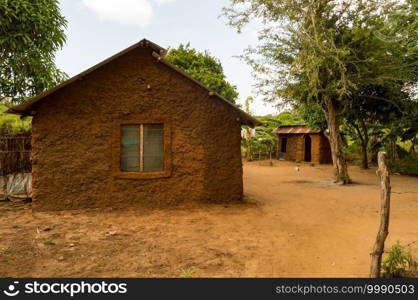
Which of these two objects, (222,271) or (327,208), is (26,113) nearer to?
(222,271)

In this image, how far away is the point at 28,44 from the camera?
11.7 meters

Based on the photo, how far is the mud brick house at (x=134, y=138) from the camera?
7590 mm

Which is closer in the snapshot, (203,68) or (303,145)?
(303,145)

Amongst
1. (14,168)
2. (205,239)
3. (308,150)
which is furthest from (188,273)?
(308,150)

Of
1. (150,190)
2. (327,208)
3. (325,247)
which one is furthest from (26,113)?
(327,208)

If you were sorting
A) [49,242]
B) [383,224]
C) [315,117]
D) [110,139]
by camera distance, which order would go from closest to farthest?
[383,224], [49,242], [110,139], [315,117]

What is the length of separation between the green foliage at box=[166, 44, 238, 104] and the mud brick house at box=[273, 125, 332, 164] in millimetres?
6701

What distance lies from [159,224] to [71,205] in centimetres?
268

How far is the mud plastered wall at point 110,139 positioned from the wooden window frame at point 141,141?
0.12 meters

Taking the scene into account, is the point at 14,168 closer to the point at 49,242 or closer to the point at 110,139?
the point at 110,139

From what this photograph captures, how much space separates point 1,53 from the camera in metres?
11.4

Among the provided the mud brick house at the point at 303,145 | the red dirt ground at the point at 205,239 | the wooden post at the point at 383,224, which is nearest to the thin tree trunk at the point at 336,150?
the red dirt ground at the point at 205,239

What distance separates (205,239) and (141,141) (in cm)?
364

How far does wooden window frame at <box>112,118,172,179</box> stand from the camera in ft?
25.8
